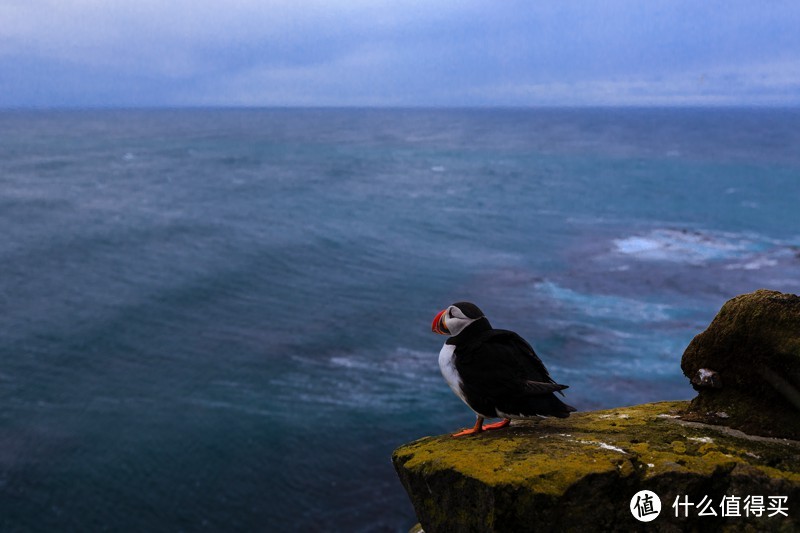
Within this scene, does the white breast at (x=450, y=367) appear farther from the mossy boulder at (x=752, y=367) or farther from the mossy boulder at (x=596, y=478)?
the mossy boulder at (x=752, y=367)

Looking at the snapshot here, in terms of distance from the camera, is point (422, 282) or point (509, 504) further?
point (422, 282)

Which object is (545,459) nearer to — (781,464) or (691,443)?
(691,443)

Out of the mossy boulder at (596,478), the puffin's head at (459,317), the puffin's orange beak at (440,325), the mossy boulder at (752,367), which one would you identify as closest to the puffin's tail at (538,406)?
the mossy boulder at (596,478)

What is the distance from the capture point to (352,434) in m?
31.5

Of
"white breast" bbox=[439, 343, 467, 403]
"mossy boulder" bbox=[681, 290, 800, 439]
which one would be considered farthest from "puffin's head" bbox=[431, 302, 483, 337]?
"mossy boulder" bbox=[681, 290, 800, 439]

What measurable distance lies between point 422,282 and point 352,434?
75.3 feet

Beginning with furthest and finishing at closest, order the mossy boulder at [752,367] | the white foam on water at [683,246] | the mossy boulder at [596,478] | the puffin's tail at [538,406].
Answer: the white foam on water at [683,246]
the puffin's tail at [538,406]
the mossy boulder at [752,367]
the mossy boulder at [596,478]

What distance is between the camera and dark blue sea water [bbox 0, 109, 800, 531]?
91.0ft

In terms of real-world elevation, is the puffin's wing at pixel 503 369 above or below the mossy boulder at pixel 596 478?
above

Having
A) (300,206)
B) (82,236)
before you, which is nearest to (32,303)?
(82,236)

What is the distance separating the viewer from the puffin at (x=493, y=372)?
27.6ft

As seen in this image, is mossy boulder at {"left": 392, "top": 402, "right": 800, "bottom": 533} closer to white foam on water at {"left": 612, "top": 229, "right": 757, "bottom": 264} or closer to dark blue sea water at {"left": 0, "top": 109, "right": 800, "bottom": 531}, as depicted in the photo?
dark blue sea water at {"left": 0, "top": 109, "right": 800, "bottom": 531}

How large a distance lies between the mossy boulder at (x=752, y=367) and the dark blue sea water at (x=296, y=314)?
18.6 metres

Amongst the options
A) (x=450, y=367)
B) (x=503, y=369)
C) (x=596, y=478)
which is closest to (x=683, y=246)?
(x=450, y=367)
